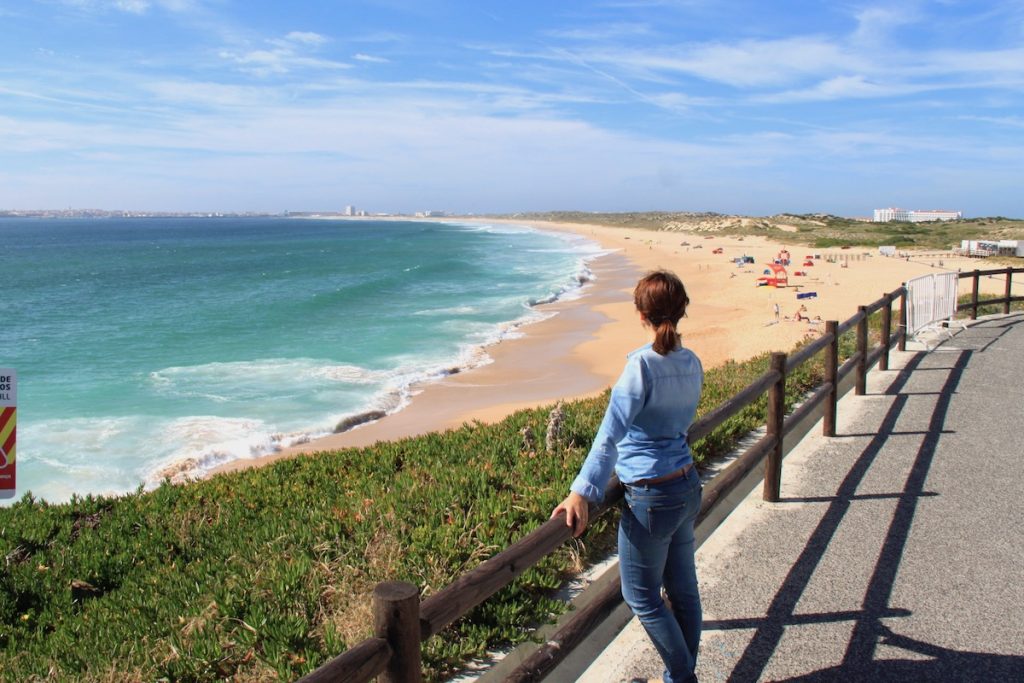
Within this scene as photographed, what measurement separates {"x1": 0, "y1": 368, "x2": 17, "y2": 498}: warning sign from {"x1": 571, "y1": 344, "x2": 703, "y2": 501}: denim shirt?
11.5 ft

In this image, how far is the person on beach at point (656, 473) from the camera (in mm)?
2689

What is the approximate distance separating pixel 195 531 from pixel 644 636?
3969mm


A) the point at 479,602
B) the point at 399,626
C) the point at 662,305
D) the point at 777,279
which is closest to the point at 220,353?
the point at 777,279

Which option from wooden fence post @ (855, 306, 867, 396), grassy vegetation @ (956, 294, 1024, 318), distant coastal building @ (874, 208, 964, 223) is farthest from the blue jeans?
distant coastal building @ (874, 208, 964, 223)

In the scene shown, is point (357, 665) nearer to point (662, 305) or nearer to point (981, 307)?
point (662, 305)

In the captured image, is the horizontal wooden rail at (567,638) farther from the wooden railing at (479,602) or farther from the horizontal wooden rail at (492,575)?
the horizontal wooden rail at (492,575)

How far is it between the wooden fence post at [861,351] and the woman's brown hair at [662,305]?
18.9 feet

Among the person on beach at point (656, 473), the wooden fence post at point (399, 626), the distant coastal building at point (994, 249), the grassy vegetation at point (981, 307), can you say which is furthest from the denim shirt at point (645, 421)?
the distant coastal building at point (994, 249)

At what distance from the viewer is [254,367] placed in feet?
74.1

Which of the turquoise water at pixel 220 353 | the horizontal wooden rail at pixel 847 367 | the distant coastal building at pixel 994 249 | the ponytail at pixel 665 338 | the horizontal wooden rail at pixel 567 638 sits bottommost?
the turquoise water at pixel 220 353

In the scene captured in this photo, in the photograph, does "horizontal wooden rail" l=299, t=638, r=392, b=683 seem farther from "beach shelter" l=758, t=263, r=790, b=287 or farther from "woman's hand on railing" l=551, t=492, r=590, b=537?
"beach shelter" l=758, t=263, r=790, b=287

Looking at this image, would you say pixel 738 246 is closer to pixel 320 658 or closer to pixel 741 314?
pixel 741 314

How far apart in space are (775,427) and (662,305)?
10.3ft

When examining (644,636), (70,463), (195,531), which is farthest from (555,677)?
(70,463)
